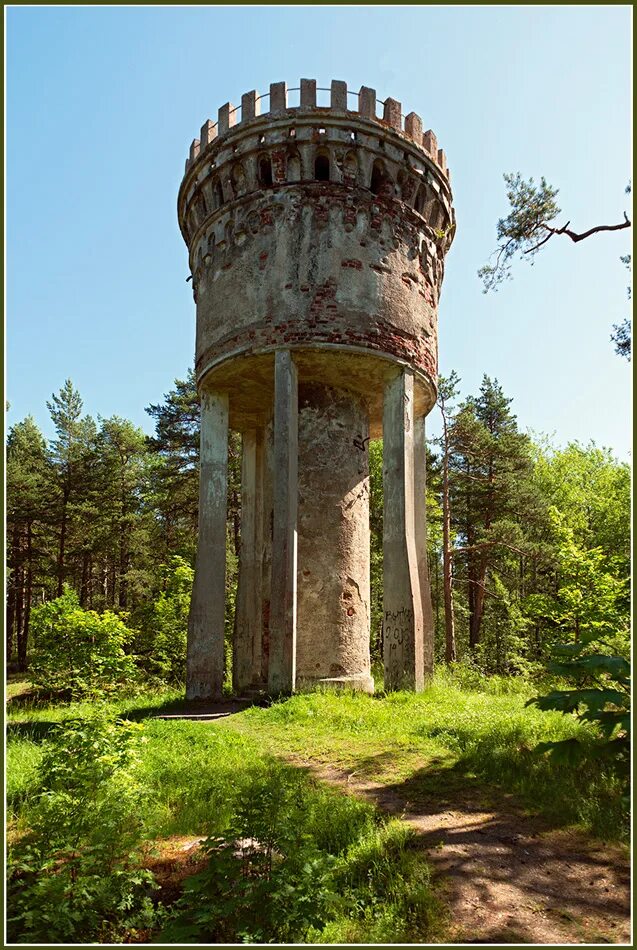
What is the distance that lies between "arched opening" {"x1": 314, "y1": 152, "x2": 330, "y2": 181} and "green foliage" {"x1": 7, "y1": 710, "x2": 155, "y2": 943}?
11157 mm

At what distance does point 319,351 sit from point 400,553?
4.15 metres

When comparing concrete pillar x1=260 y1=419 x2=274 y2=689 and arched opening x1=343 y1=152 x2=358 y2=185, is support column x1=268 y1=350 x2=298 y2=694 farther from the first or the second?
arched opening x1=343 y1=152 x2=358 y2=185

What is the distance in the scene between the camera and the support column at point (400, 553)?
1145 centimetres

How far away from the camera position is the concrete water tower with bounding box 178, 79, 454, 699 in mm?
12000

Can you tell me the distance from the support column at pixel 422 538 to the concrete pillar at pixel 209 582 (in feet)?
13.7

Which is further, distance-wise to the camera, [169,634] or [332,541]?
[169,634]

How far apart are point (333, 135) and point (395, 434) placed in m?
6.09

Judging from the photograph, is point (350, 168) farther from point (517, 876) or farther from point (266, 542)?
point (517, 876)

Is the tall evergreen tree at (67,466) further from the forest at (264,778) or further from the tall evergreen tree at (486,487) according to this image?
the tall evergreen tree at (486,487)

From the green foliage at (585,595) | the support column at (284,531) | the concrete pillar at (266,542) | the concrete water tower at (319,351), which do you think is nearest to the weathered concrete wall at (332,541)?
the concrete water tower at (319,351)

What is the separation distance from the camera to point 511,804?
237 inches

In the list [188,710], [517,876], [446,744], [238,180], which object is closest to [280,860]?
[517,876]

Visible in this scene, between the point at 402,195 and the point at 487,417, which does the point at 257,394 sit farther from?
the point at 487,417

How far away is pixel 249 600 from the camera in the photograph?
1434cm
